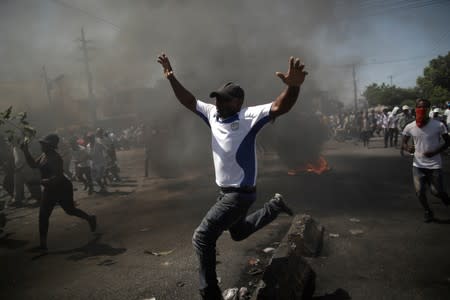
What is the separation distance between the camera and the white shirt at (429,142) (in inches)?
169

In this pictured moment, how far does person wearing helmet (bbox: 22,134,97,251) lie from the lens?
14.8ft

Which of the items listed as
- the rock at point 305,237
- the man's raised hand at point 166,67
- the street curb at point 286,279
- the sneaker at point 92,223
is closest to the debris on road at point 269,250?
the rock at point 305,237

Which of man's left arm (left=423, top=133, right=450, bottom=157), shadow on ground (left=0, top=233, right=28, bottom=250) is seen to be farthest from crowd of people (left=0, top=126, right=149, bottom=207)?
man's left arm (left=423, top=133, right=450, bottom=157)

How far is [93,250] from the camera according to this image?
4344 millimetres

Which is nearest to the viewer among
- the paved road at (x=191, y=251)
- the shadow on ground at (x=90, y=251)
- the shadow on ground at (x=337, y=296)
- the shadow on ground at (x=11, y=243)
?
the shadow on ground at (x=337, y=296)

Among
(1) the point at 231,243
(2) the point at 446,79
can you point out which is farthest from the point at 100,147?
(2) the point at 446,79

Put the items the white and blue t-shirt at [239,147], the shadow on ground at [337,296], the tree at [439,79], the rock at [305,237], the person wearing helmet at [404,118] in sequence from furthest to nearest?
1. the tree at [439,79]
2. the person wearing helmet at [404,118]
3. the rock at [305,237]
4. the shadow on ground at [337,296]
5. the white and blue t-shirt at [239,147]

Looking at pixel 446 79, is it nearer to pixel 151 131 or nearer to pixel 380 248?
pixel 151 131

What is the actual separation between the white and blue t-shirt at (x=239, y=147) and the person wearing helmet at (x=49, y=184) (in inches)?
122

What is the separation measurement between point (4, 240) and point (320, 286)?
482 centimetres

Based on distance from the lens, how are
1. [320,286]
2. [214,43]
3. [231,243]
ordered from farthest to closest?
[214,43], [231,243], [320,286]

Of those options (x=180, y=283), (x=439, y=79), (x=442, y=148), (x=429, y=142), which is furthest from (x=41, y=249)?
(x=439, y=79)

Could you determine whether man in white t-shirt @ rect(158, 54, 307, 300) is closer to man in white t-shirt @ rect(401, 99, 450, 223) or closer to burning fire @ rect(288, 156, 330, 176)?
man in white t-shirt @ rect(401, 99, 450, 223)

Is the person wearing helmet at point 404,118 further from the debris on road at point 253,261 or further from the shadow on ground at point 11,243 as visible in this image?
the shadow on ground at point 11,243
